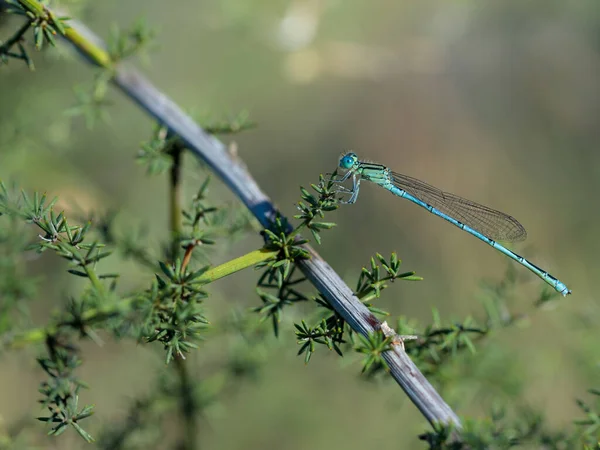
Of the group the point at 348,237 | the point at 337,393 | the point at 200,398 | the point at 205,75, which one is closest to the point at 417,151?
the point at 348,237

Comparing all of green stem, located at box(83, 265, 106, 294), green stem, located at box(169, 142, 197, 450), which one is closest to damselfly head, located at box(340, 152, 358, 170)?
green stem, located at box(169, 142, 197, 450)

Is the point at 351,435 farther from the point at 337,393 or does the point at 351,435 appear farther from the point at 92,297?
the point at 92,297

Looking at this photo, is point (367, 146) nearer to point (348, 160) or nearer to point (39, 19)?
point (348, 160)

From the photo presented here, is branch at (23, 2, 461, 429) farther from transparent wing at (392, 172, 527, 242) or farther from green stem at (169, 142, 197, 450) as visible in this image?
transparent wing at (392, 172, 527, 242)

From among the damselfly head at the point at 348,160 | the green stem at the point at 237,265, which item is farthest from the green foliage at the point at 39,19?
the damselfly head at the point at 348,160

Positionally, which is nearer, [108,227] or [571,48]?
[108,227]

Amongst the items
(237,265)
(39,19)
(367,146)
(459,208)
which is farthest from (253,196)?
(367,146)

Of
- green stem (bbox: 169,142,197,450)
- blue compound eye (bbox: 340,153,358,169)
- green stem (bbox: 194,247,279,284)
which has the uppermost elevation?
blue compound eye (bbox: 340,153,358,169)
